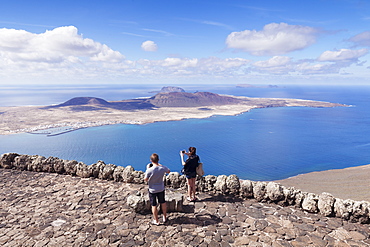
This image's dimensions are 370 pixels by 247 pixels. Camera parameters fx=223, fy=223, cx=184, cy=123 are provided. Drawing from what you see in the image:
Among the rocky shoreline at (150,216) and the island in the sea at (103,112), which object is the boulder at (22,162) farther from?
the island in the sea at (103,112)

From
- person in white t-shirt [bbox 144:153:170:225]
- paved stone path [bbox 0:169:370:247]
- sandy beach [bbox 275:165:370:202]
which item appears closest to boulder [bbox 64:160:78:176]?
paved stone path [bbox 0:169:370:247]

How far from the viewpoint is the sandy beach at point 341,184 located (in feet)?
93.1

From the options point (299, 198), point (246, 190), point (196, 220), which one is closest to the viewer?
point (196, 220)

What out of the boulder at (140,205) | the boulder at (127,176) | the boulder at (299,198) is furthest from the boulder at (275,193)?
the boulder at (127,176)

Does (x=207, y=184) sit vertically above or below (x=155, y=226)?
above

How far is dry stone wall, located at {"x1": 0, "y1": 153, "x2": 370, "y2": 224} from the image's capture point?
6074mm

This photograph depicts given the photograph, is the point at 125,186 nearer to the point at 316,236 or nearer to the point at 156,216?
the point at 156,216

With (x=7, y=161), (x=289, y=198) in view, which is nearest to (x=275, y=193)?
(x=289, y=198)

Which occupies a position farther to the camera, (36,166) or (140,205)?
(36,166)

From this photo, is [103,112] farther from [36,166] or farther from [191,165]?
[191,165]

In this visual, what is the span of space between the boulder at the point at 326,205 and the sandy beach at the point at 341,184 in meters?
25.5

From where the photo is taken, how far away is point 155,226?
573cm

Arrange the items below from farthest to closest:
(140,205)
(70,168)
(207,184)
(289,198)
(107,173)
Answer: (70,168), (107,173), (207,184), (289,198), (140,205)

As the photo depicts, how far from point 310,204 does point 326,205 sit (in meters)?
0.39
